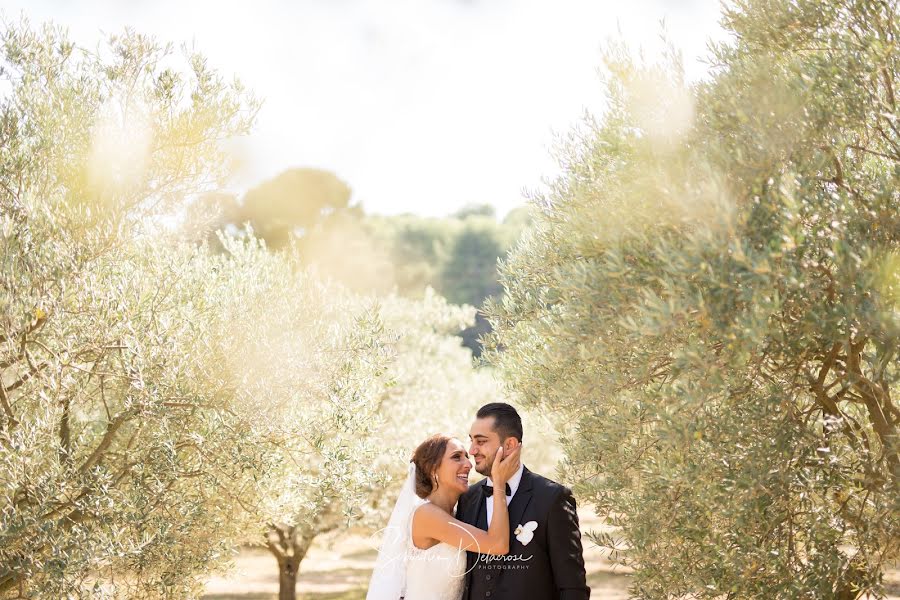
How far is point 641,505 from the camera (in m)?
7.33

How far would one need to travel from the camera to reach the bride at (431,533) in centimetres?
610

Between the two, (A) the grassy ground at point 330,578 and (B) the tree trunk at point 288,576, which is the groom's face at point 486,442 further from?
(B) the tree trunk at point 288,576

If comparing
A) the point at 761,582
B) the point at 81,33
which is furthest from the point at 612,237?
the point at 81,33

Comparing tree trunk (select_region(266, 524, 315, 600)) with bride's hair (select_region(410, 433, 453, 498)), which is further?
tree trunk (select_region(266, 524, 315, 600))

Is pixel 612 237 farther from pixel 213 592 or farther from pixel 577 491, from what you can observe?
pixel 213 592

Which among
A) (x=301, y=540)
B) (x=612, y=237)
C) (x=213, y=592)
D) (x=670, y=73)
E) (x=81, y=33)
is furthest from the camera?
(x=213, y=592)

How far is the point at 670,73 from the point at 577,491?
450 centimetres

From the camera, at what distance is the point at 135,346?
9.06m

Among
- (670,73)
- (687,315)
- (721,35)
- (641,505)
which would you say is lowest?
(641,505)

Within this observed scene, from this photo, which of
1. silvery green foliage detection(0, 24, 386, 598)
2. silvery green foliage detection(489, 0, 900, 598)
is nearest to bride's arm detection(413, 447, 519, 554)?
silvery green foliage detection(489, 0, 900, 598)

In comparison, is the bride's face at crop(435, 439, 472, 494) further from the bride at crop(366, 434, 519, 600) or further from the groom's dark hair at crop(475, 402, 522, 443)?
the groom's dark hair at crop(475, 402, 522, 443)

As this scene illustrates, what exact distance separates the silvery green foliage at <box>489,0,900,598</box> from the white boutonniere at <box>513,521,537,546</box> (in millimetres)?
1538

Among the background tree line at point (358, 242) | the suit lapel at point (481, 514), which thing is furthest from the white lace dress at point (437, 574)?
the background tree line at point (358, 242)

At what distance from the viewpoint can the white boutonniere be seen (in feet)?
18.4
